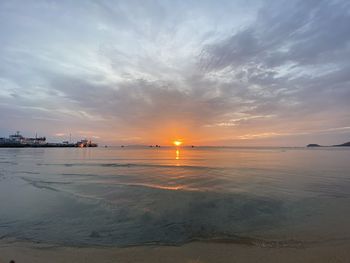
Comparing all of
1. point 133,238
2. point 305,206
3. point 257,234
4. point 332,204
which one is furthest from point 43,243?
point 332,204

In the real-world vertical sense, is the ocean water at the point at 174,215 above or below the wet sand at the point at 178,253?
above

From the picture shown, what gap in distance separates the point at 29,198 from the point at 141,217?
26.7ft

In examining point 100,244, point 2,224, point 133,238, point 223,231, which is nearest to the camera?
point 100,244

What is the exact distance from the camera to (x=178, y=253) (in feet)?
22.7

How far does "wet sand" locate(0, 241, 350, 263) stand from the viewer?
649cm

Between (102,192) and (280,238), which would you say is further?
(102,192)

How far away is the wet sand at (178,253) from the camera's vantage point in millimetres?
6488

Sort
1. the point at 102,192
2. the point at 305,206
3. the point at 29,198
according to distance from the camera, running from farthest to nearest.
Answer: the point at 102,192, the point at 29,198, the point at 305,206

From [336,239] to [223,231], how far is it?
3.69 metres

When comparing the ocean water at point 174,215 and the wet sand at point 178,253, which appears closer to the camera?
the wet sand at point 178,253

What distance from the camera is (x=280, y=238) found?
809 cm

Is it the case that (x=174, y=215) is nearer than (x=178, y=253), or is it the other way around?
(x=178, y=253)

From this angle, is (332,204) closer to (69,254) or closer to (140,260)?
(140,260)

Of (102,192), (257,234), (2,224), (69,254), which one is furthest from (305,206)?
(2,224)
